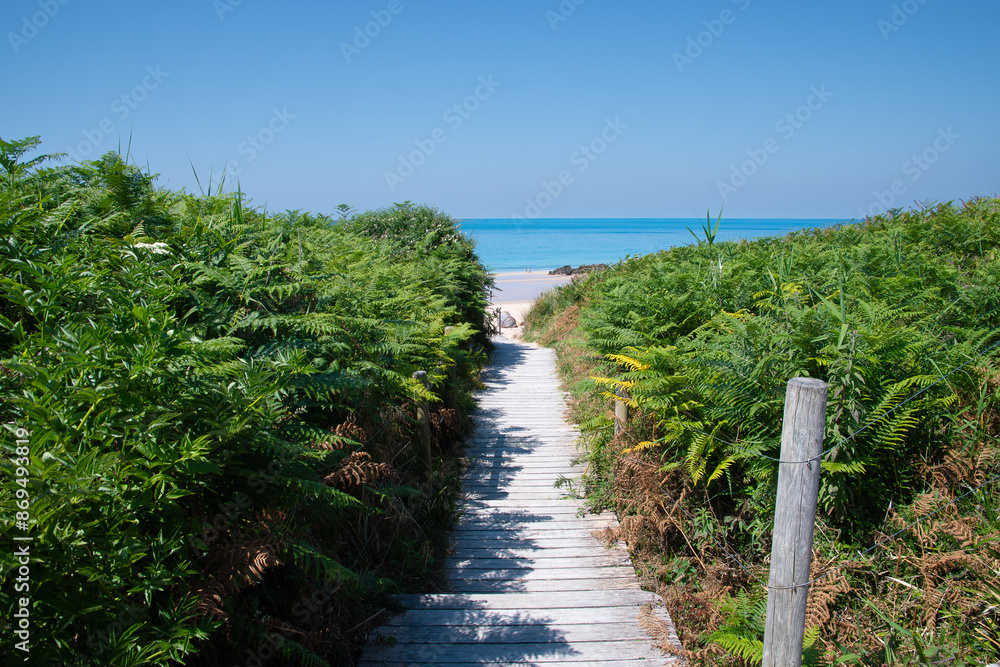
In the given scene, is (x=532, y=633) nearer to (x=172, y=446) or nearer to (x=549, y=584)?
(x=549, y=584)

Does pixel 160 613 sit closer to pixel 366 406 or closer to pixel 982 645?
pixel 366 406

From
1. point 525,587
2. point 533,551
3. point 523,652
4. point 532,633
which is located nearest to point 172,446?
point 523,652

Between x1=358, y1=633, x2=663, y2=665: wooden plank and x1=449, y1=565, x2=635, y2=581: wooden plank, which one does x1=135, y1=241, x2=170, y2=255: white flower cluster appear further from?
x1=449, y1=565, x2=635, y2=581: wooden plank

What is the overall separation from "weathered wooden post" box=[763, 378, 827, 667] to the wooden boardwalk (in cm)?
75

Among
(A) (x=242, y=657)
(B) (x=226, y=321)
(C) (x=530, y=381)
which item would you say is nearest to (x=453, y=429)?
(C) (x=530, y=381)

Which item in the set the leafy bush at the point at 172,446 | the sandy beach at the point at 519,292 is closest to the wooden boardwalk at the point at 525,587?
the leafy bush at the point at 172,446

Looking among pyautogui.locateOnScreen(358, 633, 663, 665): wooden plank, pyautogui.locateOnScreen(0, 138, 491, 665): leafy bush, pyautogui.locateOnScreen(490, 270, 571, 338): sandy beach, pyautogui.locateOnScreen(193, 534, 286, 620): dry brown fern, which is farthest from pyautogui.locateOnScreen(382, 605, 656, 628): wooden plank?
pyautogui.locateOnScreen(490, 270, 571, 338): sandy beach

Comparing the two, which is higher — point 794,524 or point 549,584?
point 794,524

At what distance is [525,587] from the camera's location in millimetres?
4109

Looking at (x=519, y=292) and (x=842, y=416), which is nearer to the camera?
(x=842, y=416)

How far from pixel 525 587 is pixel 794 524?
2.22 metres

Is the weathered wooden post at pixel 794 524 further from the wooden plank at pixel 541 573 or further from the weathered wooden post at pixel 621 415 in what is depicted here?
the weathered wooden post at pixel 621 415

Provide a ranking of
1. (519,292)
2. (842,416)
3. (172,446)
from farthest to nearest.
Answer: (519,292), (842,416), (172,446)

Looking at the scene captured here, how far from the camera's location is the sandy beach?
68.0ft
